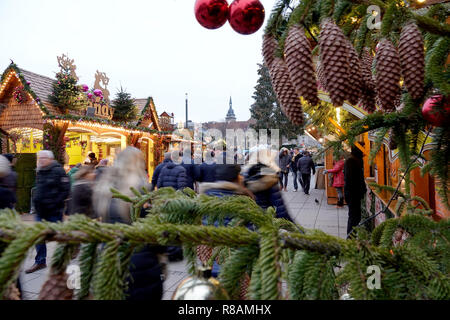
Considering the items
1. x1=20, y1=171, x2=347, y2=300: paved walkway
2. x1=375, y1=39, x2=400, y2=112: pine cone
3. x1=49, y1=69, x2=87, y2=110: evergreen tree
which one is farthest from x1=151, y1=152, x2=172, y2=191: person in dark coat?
x1=49, y1=69, x2=87, y2=110: evergreen tree

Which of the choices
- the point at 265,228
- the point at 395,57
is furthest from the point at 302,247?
the point at 395,57

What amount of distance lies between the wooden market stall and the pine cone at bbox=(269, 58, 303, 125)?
9.62m

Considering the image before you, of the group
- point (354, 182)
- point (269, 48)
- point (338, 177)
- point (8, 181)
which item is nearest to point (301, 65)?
point (269, 48)

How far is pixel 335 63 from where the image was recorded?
78cm

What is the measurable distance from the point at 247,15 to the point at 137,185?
2.76 meters

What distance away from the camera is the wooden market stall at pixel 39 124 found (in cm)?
1127

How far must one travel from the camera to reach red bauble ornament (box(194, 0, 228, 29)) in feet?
4.12

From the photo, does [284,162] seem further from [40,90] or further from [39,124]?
[40,90]

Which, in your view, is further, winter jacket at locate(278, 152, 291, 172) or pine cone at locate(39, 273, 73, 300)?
winter jacket at locate(278, 152, 291, 172)

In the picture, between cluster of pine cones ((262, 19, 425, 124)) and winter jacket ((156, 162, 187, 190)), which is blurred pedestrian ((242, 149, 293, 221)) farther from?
cluster of pine cones ((262, 19, 425, 124))

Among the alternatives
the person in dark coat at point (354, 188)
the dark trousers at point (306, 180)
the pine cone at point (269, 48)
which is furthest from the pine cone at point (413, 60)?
the dark trousers at point (306, 180)

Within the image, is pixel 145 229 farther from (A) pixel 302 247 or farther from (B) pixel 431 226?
(B) pixel 431 226

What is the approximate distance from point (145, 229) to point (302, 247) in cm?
37
